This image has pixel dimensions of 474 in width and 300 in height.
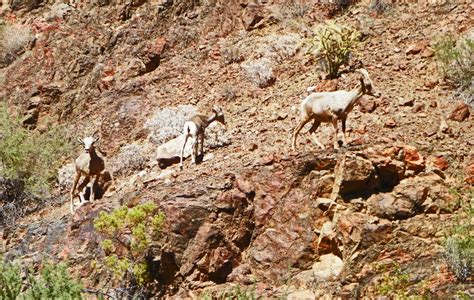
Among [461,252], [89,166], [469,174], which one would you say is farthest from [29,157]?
[461,252]

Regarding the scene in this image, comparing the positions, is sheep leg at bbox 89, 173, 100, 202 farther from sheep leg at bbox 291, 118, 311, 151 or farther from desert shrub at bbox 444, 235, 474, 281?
desert shrub at bbox 444, 235, 474, 281

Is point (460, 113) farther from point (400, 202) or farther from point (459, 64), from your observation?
point (400, 202)

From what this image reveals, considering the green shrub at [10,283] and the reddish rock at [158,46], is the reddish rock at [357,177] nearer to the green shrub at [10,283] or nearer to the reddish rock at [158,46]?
the green shrub at [10,283]

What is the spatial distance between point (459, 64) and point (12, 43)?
14877mm

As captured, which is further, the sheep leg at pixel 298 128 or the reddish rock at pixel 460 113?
the reddish rock at pixel 460 113

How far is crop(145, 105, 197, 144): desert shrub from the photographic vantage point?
558 inches

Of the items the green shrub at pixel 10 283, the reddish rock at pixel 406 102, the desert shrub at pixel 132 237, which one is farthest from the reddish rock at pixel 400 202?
the green shrub at pixel 10 283

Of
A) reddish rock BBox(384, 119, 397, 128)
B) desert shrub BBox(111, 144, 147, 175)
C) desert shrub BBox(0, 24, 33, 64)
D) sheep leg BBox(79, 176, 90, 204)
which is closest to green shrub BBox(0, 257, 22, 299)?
sheep leg BBox(79, 176, 90, 204)

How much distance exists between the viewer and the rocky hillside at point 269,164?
9.33m

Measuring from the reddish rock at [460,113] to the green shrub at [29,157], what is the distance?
8827mm

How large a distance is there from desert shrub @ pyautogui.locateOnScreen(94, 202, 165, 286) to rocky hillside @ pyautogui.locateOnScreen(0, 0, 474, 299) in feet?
0.31

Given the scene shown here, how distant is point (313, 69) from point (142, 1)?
25.4ft

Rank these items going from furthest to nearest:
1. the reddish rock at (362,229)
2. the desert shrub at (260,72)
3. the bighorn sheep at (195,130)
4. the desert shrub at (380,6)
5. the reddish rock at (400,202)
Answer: the desert shrub at (380,6) → the desert shrub at (260,72) → the bighorn sheep at (195,130) → the reddish rock at (400,202) → the reddish rock at (362,229)

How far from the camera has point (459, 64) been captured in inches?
482
